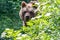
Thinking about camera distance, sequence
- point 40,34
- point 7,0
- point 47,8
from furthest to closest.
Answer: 1. point 7,0
2. point 47,8
3. point 40,34

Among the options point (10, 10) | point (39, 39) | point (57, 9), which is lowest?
point (39, 39)

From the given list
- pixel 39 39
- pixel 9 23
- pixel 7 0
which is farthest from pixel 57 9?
pixel 7 0

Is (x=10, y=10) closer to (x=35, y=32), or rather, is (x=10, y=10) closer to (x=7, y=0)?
(x=7, y=0)

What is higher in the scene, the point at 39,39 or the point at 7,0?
the point at 7,0

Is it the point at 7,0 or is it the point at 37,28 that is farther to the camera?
the point at 7,0

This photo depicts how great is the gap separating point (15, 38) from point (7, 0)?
11782 mm

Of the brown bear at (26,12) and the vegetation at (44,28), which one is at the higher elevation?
the brown bear at (26,12)

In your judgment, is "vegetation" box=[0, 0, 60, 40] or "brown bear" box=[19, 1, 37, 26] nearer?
"vegetation" box=[0, 0, 60, 40]

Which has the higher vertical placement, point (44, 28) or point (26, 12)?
point (26, 12)

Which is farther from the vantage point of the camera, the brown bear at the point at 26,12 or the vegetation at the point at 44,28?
the brown bear at the point at 26,12

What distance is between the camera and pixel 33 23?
11.8 feet

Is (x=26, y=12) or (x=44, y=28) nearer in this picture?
(x=44, y=28)

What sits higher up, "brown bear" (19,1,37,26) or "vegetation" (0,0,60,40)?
"brown bear" (19,1,37,26)

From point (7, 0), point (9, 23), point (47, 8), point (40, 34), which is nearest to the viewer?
point (40, 34)
